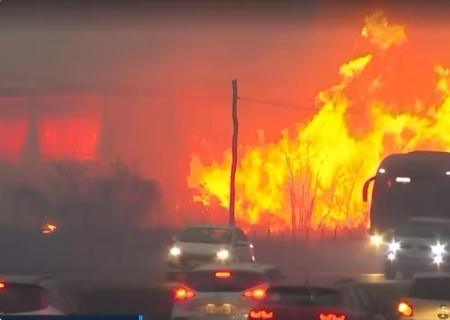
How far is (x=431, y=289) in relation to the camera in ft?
48.5

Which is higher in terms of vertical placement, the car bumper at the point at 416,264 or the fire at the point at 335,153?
the fire at the point at 335,153

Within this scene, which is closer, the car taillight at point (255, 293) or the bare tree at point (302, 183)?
the car taillight at point (255, 293)

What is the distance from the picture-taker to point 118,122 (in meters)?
24.7

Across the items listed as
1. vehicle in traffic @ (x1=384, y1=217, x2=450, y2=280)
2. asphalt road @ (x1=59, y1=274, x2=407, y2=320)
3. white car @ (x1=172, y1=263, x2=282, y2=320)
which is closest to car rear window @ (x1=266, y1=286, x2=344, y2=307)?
white car @ (x1=172, y1=263, x2=282, y2=320)

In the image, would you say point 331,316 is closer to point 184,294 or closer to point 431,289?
point 431,289

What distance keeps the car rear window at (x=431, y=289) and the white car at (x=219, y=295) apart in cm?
205

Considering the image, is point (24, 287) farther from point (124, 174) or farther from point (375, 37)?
point (375, 37)

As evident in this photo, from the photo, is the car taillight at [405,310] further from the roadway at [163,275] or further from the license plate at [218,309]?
the roadway at [163,275]

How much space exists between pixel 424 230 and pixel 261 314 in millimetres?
9405

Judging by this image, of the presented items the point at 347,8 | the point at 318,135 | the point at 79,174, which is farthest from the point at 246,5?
the point at 79,174

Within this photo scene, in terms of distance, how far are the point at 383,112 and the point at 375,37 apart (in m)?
1.72

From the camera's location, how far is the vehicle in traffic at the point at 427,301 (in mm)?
14312

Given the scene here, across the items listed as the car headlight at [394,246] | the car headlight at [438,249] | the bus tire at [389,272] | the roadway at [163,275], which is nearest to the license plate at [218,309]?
the roadway at [163,275]

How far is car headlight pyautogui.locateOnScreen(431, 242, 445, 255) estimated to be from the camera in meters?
22.2
